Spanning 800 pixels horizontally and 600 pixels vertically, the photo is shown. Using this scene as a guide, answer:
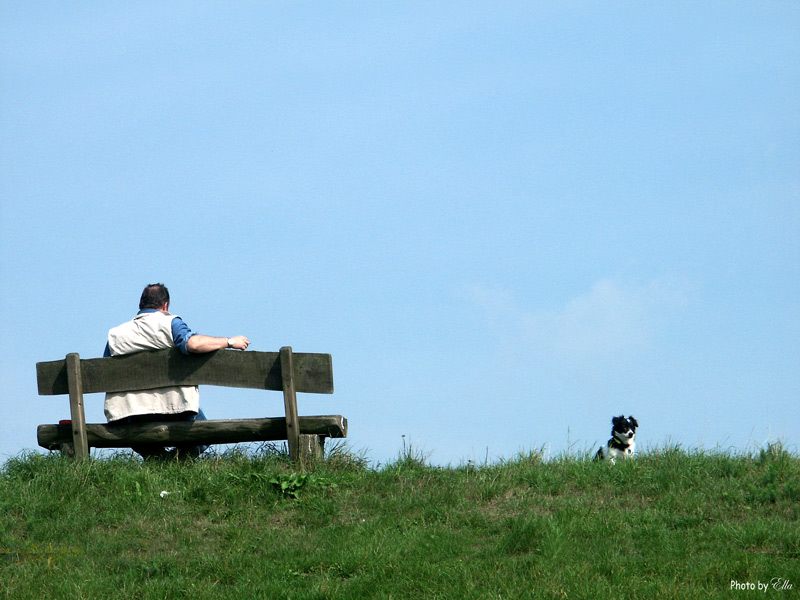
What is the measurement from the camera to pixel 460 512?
9320 mm

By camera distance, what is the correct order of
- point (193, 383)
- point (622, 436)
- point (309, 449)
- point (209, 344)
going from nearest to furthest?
point (309, 449)
point (209, 344)
point (193, 383)
point (622, 436)

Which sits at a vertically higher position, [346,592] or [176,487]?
[176,487]

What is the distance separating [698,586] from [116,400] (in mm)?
6923

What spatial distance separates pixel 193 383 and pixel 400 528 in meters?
3.49

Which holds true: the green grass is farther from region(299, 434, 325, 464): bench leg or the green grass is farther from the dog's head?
the dog's head

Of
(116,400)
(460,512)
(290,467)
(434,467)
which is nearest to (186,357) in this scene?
(116,400)

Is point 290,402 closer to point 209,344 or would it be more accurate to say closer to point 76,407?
point 209,344

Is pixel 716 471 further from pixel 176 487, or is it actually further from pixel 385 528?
pixel 176 487

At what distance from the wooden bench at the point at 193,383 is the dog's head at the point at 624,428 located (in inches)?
163

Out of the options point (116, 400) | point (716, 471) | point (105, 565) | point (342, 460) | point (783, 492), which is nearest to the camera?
point (105, 565)

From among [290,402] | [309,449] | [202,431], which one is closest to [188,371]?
[202,431]

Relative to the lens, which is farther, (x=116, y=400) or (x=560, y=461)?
(x=116, y=400)

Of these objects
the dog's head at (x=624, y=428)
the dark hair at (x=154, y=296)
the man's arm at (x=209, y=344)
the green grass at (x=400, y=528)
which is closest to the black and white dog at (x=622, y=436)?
the dog's head at (x=624, y=428)

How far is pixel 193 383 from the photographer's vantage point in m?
11.5
